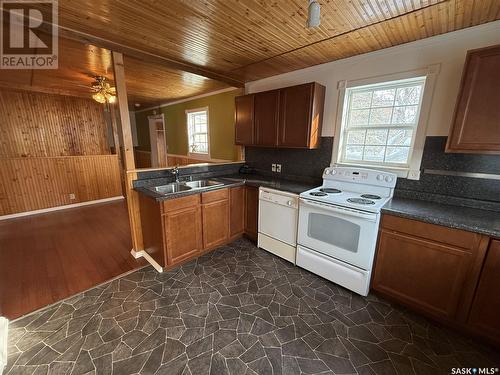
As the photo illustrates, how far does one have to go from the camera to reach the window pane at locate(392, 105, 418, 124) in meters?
2.26

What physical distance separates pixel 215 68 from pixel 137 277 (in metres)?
2.96

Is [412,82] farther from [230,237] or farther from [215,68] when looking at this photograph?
[230,237]

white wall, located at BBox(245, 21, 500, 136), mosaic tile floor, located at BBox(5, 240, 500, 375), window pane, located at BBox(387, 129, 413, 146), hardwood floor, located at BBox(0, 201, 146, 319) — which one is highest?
white wall, located at BBox(245, 21, 500, 136)

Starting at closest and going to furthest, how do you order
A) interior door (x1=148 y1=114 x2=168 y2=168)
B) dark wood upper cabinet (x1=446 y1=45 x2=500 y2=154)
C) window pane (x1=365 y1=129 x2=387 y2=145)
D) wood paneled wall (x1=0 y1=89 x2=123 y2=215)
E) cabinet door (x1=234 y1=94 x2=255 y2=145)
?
dark wood upper cabinet (x1=446 y1=45 x2=500 y2=154) → window pane (x1=365 y1=129 x2=387 y2=145) → cabinet door (x1=234 y1=94 x2=255 y2=145) → wood paneled wall (x1=0 y1=89 x2=123 y2=215) → interior door (x1=148 y1=114 x2=168 y2=168)

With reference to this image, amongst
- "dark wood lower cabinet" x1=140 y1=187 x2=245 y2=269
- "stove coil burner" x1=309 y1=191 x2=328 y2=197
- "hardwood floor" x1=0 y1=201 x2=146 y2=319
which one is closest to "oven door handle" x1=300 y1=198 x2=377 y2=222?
"stove coil burner" x1=309 y1=191 x2=328 y2=197

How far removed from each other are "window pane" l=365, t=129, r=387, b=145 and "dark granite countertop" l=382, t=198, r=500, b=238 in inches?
30.7

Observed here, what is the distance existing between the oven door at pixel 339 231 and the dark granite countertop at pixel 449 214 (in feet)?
0.78

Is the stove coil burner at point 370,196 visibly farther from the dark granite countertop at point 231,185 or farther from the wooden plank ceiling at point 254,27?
the wooden plank ceiling at point 254,27

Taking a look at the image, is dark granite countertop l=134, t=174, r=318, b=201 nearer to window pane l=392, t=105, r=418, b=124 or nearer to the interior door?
window pane l=392, t=105, r=418, b=124

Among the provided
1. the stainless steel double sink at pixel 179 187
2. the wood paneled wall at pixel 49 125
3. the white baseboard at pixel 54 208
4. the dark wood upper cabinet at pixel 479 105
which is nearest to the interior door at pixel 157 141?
the wood paneled wall at pixel 49 125

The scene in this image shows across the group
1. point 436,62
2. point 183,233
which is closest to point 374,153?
point 436,62

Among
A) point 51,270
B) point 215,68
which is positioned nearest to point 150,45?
point 215,68

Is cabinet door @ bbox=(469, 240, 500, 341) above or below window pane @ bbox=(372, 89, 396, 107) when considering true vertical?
below

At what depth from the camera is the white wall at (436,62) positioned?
73.9 inches
